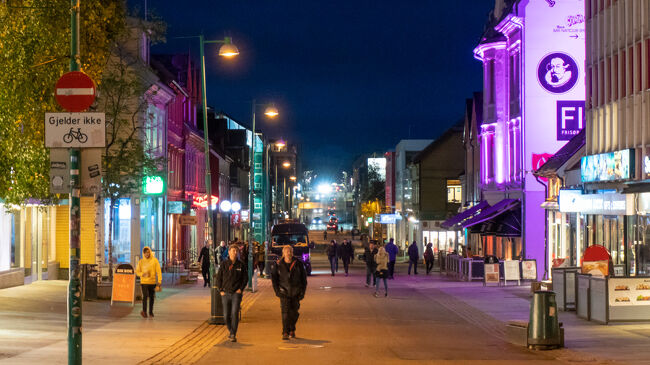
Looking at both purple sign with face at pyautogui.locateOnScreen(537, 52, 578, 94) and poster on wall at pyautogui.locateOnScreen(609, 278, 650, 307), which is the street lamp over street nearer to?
poster on wall at pyautogui.locateOnScreen(609, 278, 650, 307)

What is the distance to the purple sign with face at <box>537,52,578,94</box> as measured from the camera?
4341cm

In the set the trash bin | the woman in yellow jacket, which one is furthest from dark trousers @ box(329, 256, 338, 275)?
the trash bin

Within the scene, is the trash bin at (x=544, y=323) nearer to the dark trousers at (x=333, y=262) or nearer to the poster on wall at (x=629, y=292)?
the poster on wall at (x=629, y=292)

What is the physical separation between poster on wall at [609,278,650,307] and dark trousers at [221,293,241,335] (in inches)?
313

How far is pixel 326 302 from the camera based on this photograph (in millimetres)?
28812

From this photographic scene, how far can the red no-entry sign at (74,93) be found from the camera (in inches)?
493

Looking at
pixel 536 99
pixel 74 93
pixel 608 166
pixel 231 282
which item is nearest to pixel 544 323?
pixel 231 282

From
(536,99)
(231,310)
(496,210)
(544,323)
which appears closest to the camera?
(544,323)

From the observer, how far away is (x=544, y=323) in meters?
16.8

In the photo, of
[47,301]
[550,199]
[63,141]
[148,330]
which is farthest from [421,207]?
[63,141]

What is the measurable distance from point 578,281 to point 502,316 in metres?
2.05

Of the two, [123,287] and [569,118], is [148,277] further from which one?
[569,118]

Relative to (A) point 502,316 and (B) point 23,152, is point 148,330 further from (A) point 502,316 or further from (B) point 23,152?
(A) point 502,316

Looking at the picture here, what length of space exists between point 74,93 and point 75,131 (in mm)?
546
